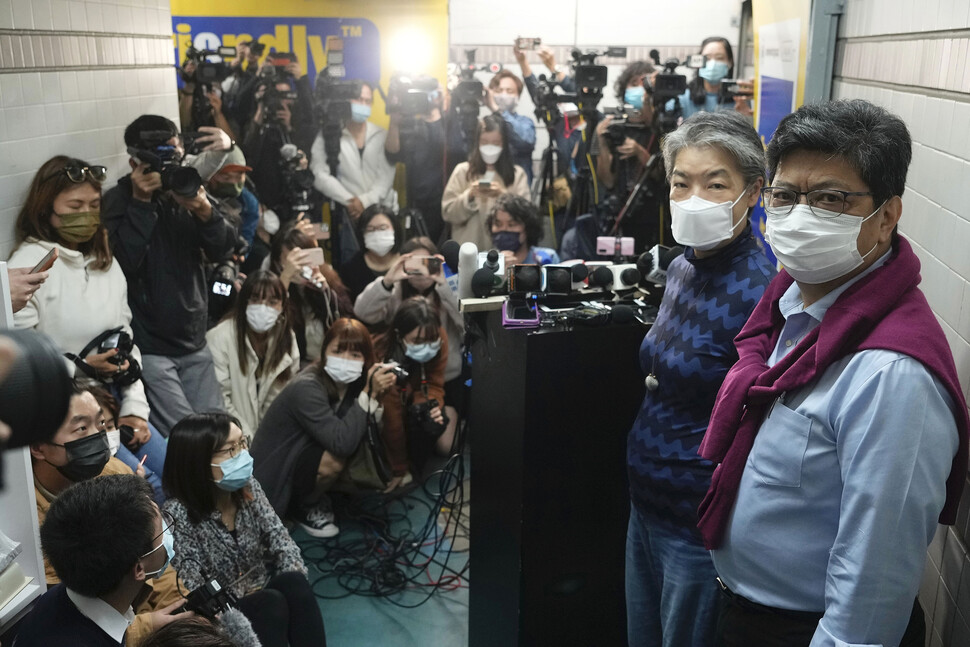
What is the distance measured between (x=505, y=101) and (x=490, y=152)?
76 centimetres

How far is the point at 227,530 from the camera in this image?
2.74m

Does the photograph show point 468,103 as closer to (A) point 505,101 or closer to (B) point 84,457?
(A) point 505,101

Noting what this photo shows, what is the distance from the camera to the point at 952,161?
1759 mm

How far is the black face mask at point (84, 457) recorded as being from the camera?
2.51 metres

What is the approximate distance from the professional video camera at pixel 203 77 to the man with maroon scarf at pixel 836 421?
3.97 metres

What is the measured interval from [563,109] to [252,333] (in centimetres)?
216

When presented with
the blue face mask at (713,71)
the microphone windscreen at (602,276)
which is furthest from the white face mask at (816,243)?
the blue face mask at (713,71)

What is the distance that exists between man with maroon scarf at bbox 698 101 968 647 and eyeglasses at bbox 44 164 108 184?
8.40 ft

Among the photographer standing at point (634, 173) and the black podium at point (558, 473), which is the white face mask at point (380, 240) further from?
the black podium at point (558, 473)

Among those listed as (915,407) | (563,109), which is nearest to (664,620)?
(915,407)

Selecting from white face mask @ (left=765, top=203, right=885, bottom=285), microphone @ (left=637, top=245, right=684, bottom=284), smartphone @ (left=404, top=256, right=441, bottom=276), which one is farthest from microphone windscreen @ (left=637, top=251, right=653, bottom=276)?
smartphone @ (left=404, top=256, right=441, bottom=276)

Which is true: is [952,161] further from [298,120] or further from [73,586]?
[298,120]

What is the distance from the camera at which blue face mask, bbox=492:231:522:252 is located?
418 cm

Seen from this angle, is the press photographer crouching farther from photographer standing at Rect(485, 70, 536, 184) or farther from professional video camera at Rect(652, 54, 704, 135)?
photographer standing at Rect(485, 70, 536, 184)
